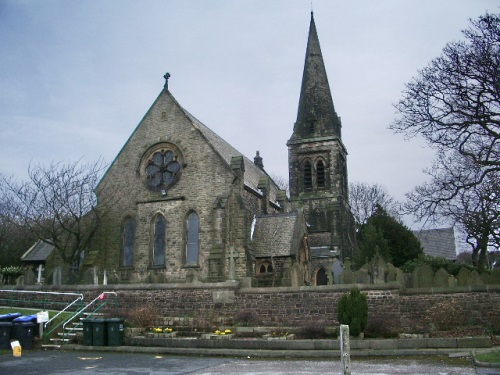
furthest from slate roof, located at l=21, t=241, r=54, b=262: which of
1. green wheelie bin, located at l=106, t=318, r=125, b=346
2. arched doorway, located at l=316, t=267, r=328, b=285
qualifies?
green wheelie bin, located at l=106, t=318, r=125, b=346

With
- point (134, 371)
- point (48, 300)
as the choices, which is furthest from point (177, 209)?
point (134, 371)

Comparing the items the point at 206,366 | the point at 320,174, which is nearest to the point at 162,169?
the point at 206,366

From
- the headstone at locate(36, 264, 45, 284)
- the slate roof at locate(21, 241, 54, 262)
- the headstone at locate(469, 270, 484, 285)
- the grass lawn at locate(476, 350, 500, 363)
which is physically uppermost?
the slate roof at locate(21, 241, 54, 262)

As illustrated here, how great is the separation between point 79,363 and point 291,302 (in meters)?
8.08

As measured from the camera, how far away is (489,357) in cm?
1136

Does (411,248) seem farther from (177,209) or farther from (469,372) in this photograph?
(469,372)

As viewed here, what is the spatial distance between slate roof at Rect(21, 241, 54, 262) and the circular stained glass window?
1333 cm

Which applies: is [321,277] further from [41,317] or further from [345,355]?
[345,355]

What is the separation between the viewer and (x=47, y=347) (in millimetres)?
16391

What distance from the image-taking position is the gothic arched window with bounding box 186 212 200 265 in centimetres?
2716

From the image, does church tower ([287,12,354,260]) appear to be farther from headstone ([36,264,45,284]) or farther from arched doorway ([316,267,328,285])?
headstone ([36,264,45,284])

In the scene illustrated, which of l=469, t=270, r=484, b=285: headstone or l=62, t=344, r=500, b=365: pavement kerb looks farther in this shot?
l=469, t=270, r=484, b=285: headstone

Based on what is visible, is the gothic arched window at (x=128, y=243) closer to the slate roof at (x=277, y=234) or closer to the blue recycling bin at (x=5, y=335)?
the slate roof at (x=277, y=234)

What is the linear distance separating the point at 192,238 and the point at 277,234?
16.9 feet
